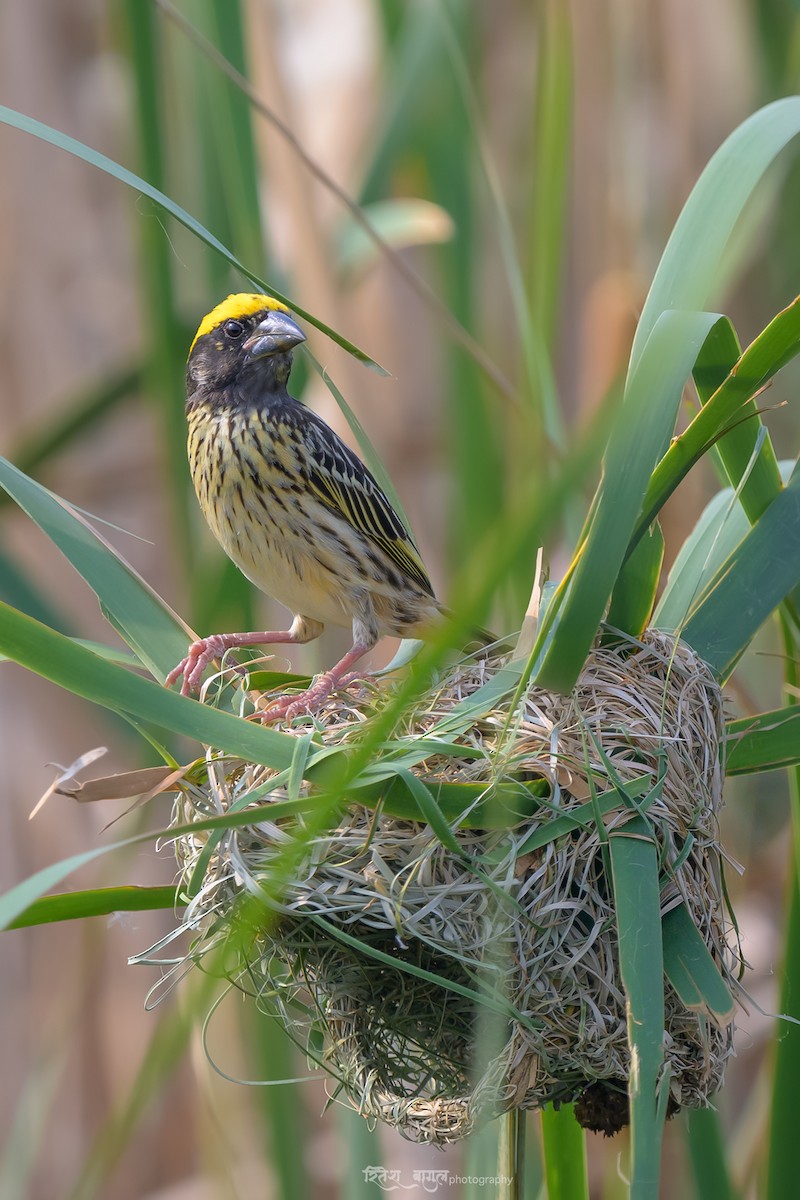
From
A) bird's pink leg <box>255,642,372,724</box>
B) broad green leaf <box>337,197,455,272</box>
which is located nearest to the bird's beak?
broad green leaf <box>337,197,455,272</box>

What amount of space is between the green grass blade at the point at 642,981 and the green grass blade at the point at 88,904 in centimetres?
50

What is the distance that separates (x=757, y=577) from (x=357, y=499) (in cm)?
104

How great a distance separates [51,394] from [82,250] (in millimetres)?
1238

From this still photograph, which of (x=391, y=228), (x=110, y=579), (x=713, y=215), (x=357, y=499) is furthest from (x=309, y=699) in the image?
(x=391, y=228)

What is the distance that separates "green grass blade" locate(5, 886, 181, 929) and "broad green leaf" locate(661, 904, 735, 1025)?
0.55 metres

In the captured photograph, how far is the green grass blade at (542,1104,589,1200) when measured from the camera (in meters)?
1.54

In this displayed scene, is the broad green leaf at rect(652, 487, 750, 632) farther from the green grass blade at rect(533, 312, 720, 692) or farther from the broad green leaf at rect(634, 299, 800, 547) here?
the green grass blade at rect(533, 312, 720, 692)

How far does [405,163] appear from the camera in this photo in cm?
386

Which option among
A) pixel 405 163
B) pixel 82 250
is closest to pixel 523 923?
pixel 405 163

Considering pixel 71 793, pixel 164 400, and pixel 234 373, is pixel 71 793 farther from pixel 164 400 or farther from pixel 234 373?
pixel 234 373

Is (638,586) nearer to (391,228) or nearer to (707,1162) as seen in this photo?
(707,1162)

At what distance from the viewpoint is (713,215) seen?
1.33 m

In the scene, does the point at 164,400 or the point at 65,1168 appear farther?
the point at 65,1168

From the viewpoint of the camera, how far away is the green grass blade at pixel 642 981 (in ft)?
3.39
